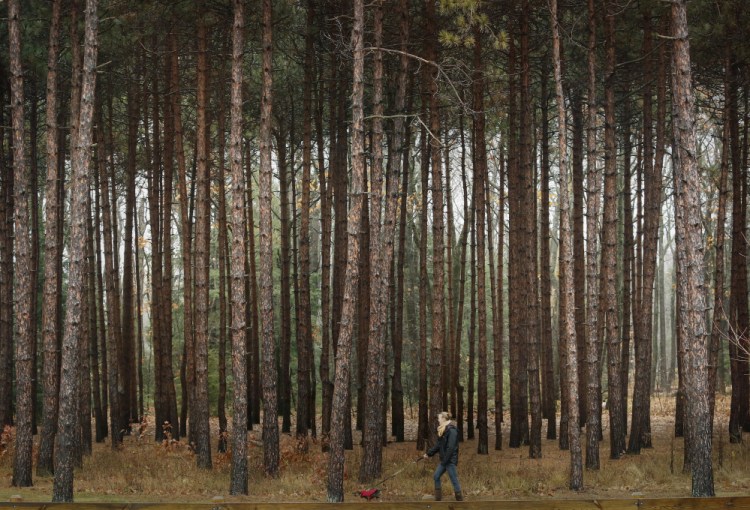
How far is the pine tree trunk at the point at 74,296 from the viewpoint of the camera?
12.5m

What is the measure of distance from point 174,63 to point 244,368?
25.7 ft

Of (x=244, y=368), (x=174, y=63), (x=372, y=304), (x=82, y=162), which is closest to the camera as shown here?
(x=82, y=162)

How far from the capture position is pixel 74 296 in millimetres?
12602

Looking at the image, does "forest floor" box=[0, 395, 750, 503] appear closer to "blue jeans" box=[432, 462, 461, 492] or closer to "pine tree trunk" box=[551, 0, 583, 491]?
"pine tree trunk" box=[551, 0, 583, 491]

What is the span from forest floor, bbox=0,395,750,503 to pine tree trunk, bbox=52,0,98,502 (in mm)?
1155

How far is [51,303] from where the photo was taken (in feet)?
47.0

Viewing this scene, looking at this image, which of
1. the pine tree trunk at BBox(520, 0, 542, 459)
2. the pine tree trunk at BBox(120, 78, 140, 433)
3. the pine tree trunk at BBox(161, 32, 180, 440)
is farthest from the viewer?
the pine tree trunk at BBox(120, 78, 140, 433)

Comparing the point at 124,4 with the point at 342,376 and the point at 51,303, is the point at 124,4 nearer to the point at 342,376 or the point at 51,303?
the point at 51,303

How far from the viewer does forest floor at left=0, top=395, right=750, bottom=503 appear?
1423cm

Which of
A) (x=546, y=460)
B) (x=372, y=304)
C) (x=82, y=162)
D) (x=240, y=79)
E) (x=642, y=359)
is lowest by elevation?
(x=546, y=460)

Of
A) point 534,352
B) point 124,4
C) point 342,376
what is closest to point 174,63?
point 124,4

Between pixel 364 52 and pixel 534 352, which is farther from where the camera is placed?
pixel 534 352

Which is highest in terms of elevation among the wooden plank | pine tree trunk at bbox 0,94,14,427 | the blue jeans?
pine tree trunk at bbox 0,94,14,427

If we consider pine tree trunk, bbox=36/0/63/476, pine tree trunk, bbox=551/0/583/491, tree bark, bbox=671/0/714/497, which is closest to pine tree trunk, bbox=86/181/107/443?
pine tree trunk, bbox=36/0/63/476
